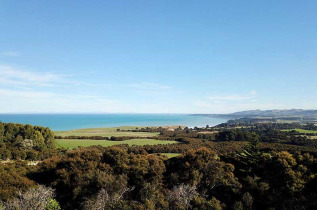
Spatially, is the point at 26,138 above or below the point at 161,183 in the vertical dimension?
above

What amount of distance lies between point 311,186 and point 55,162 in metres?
27.4

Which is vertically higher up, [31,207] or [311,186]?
[31,207]

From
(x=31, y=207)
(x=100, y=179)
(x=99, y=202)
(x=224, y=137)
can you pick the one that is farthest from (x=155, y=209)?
(x=224, y=137)

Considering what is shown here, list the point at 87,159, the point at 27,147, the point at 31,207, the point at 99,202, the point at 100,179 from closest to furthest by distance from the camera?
the point at 31,207
the point at 99,202
the point at 100,179
the point at 87,159
the point at 27,147

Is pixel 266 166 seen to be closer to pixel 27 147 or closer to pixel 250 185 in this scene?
pixel 250 185

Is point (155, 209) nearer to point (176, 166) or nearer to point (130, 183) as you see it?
point (130, 183)

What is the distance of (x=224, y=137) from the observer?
79312mm

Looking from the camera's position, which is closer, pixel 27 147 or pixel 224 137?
pixel 27 147

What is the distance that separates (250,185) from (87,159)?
17.6 m

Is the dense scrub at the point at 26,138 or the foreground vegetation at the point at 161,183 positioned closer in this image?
the foreground vegetation at the point at 161,183

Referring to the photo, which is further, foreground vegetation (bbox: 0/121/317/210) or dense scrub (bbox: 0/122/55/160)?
dense scrub (bbox: 0/122/55/160)

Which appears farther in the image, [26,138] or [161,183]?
[26,138]

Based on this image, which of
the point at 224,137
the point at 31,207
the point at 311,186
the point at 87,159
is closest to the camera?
the point at 31,207

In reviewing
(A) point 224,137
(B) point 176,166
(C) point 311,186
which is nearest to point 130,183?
(B) point 176,166
